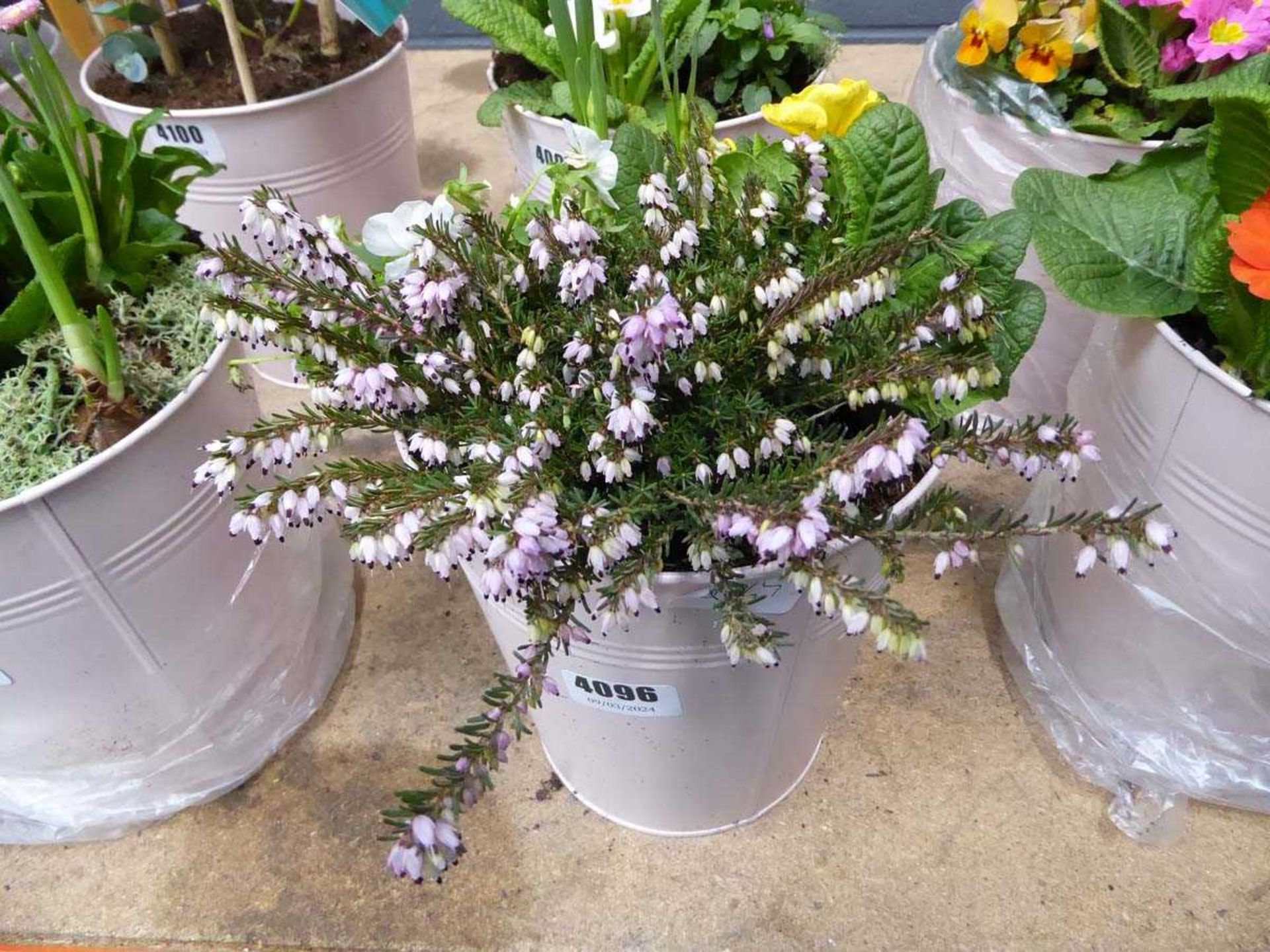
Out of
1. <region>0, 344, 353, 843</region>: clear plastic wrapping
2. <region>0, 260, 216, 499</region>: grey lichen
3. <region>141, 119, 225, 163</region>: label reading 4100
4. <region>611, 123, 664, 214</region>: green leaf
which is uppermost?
<region>611, 123, 664, 214</region>: green leaf

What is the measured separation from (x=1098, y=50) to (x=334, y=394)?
1.15 m

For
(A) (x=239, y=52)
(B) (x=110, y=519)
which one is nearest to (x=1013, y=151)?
(A) (x=239, y=52)

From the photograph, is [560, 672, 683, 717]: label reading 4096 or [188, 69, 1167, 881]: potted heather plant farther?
[560, 672, 683, 717]: label reading 4096

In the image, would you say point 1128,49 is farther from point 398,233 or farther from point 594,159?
point 398,233

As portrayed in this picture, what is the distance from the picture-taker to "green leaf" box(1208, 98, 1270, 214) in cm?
76

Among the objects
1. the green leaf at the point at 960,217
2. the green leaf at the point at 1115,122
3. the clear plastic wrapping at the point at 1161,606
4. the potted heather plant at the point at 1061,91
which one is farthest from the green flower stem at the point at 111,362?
the green leaf at the point at 1115,122

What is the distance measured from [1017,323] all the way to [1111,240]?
10.2 inches

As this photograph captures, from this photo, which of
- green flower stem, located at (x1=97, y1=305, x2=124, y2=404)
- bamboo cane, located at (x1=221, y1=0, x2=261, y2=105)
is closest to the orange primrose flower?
green flower stem, located at (x1=97, y1=305, x2=124, y2=404)

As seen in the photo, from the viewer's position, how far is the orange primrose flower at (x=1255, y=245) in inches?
28.2

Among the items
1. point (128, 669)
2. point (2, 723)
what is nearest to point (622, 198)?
point (128, 669)

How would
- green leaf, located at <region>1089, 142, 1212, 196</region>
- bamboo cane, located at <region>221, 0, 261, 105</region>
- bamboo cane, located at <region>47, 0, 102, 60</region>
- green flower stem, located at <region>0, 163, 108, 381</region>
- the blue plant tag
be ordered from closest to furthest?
green flower stem, located at <region>0, 163, 108, 381</region>
green leaf, located at <region>1089, 142, 1212, 196</region>
the blue plant tag
bamboo cane, located at <region>221, 0, 261, 105</region>
bamboo cane, located at <region>47, 0, 102, 60</region>

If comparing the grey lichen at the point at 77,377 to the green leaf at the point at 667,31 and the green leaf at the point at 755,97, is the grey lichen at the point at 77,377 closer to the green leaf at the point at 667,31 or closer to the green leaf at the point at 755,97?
the green leaf at the point at 667,31

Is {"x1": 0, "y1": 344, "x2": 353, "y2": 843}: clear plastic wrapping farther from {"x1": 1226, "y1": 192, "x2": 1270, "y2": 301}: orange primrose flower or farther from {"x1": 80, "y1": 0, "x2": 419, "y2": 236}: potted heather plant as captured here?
{"x1": 1226, "y1": 192, "x2": 1270, "y2": 301}: orange primrose flower

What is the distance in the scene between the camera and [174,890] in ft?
3.47
